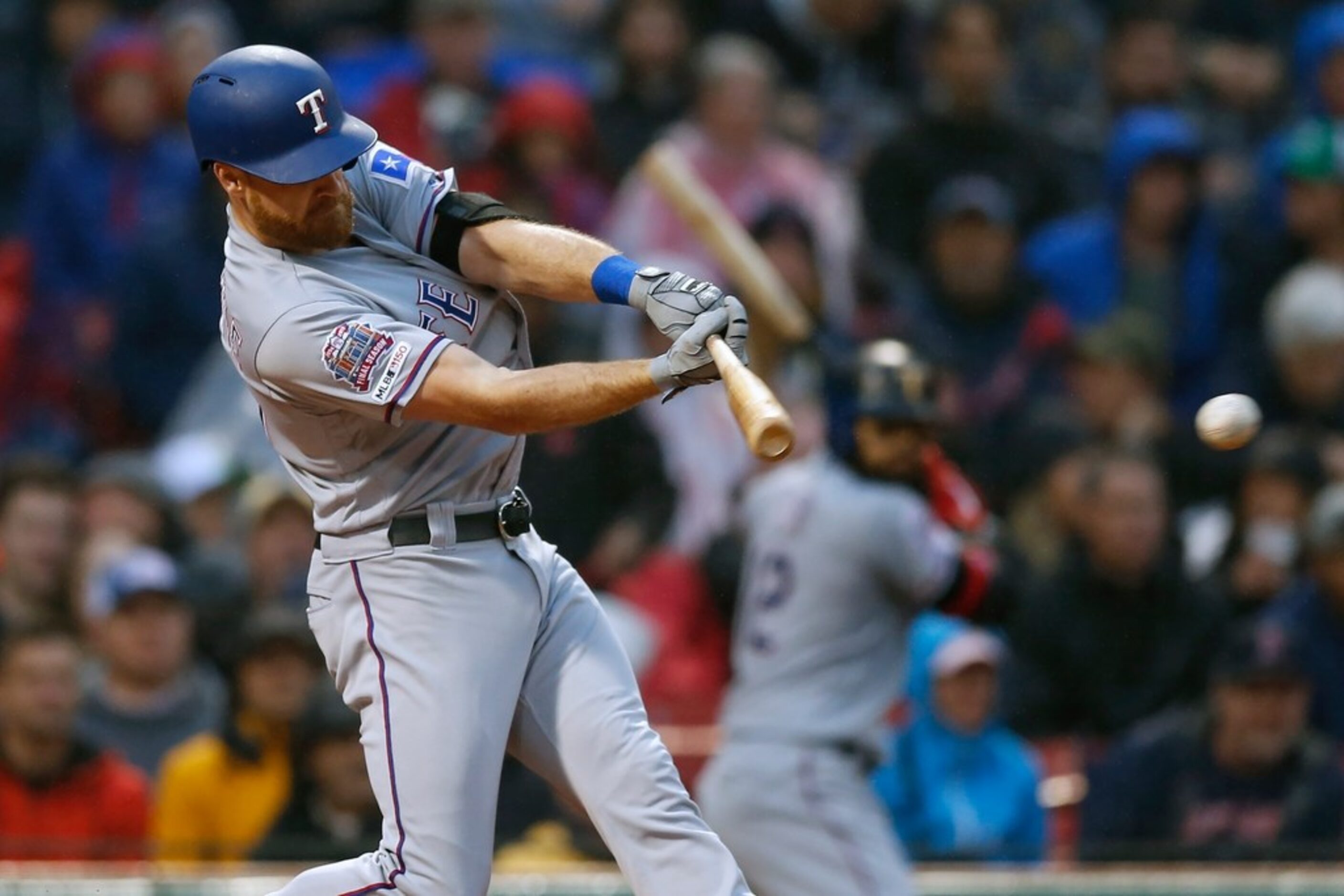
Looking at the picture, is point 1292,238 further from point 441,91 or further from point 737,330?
point 737,330

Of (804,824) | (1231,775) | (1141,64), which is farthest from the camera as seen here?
(1141,64)

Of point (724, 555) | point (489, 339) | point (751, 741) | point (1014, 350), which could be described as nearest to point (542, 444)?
point (724, 555)

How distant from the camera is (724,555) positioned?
7.18 m

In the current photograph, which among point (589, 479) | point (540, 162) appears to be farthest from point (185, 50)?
point (589, 479)

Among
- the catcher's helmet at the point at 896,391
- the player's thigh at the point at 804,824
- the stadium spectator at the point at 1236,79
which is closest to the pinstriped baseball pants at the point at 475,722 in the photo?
the player's thigh at the point at 804,824

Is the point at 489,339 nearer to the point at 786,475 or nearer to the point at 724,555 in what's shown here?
the point at 786,475

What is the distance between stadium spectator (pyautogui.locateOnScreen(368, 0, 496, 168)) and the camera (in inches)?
335

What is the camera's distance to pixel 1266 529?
7219 millimetres

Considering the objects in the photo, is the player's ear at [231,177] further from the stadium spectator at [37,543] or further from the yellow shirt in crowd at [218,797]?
the stadium spectator at [37,543]

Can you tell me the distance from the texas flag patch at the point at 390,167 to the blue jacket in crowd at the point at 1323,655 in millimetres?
3549

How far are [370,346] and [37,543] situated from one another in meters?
3.88

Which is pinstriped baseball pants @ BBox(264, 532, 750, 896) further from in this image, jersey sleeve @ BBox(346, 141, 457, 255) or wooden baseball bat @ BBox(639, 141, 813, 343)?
wooden baseball bat @ BBox(639, 141, 813, 343)

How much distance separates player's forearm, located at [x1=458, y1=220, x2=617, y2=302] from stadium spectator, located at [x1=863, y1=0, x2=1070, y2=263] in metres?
4.69

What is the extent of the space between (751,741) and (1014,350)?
2972mm
